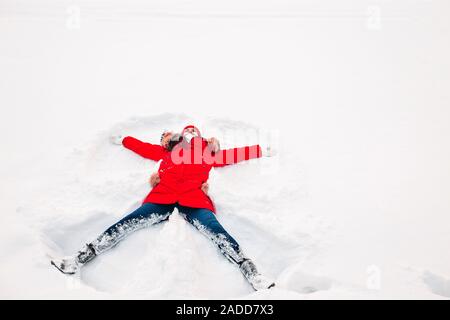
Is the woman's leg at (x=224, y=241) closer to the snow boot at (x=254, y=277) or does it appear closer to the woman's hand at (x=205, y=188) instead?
the snow boot at (x=254, y=277)

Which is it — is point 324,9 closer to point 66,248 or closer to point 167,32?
point 167,32

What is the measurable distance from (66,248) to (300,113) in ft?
8.12

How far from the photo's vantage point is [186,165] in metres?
2.75

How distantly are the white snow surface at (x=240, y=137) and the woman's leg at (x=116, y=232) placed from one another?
70 millimetres

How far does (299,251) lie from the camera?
7.57 ft

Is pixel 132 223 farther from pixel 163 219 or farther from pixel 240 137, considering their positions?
pixel 240 137

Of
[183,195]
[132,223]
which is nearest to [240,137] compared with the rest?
[183,195]

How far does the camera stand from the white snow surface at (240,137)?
7.09 ft

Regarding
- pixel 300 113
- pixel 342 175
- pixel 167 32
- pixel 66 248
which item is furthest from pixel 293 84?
pixel 66 248

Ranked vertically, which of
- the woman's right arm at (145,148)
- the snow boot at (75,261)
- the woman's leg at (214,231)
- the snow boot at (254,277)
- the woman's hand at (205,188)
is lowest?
the snow boot at (254,277)

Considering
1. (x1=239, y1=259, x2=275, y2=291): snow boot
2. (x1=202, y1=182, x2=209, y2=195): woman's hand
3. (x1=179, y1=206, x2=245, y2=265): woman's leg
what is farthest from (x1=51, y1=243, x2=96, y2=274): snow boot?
(x1=239, y1=259, x2=275, y2=291): snow boot

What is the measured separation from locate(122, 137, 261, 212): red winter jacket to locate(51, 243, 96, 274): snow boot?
1.70ft

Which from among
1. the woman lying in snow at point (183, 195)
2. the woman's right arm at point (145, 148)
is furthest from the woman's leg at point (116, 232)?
the woman's right arm at point (145, 148)
